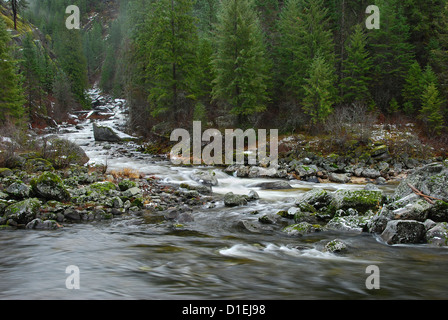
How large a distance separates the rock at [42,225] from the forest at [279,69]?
750 inches

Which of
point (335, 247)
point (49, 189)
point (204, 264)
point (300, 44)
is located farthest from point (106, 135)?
point (335, 247)

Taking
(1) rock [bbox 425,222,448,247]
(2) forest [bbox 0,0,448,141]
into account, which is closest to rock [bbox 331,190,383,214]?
(1) rock [bbox 425,222,448,247]

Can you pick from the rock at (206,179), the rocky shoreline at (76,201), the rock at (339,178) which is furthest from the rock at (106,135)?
the rock at (339,178)

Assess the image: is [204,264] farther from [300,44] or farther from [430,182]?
[300,44]

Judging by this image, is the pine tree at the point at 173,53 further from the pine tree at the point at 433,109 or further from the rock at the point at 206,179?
the pine tree at the point at 433,109

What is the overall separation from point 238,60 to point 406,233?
2006cm

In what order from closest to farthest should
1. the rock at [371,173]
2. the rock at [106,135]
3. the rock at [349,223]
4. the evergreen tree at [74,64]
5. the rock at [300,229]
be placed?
the rock at [300,229] → the rock at [349,223] → the rock at [371,173] → the rock at [106,135] → the evergreen tree at [74,64]

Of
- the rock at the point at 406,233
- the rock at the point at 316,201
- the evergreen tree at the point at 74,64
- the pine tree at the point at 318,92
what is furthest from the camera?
the evergreen tree at the point at 74,64

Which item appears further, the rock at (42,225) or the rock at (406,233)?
the rock at (42,225)

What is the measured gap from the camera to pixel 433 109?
26.1 meters

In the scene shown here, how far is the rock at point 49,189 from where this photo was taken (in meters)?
10.4

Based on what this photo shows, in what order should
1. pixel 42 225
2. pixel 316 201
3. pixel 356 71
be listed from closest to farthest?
pixel 42 225
pixel 316 201
pixel 356 71

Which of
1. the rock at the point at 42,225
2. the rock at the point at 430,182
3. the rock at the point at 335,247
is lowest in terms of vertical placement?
the rock at the point at 335,247

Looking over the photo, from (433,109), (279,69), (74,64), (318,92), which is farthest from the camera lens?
(74,64)
